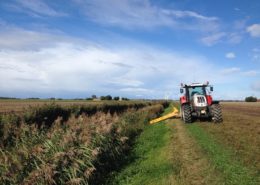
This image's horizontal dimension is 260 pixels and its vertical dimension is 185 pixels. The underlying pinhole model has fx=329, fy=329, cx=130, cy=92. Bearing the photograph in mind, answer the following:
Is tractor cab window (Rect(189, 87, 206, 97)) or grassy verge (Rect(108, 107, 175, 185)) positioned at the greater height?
tractor cab window (Rect(189, 87, 206, 97))

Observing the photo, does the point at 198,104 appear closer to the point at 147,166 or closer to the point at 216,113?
the point at 216,113

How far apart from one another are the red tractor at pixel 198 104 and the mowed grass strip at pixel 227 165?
8011 mm

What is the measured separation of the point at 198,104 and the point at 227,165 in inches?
519

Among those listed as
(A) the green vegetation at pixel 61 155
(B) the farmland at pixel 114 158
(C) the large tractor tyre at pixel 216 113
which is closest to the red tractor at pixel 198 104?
(C) the large tractor tyre at pixel 216 113

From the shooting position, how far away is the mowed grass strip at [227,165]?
775 centimetres

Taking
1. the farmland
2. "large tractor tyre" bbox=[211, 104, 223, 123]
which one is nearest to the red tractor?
"large tractor tyre" bbox=[211, 104, 223, 123]

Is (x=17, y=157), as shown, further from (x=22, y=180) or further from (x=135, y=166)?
(x=135, y=166)

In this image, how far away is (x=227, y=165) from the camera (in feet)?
29.7

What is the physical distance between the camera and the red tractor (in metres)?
21.2

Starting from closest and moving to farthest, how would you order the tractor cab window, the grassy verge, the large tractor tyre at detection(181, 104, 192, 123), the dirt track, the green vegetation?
1. the green vegetation
2. the dirt track
3. the grassy verge
4. the large tractor tyre at detection(181, 104, 192, 123)
5. the tractor cab window

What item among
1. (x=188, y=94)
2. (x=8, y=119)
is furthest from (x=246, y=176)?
(x=188, y=94)

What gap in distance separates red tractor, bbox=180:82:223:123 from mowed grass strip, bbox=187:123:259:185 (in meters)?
8.01

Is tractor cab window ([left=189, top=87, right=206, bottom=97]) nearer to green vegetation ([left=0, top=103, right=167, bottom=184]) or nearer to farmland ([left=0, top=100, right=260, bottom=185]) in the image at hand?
farmland ([left=0, top=100, right=260, bottom=185])

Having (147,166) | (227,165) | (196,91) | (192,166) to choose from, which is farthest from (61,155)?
(196,91)
